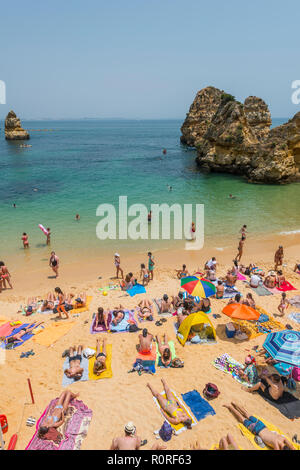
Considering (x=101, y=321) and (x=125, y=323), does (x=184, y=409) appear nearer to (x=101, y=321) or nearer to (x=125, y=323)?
(x=125, y=323)

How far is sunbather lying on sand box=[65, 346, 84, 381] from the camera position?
24.3 ft

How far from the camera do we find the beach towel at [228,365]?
7468 millimetres

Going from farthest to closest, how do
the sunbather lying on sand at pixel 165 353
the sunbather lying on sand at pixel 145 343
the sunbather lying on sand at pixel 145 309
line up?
the sunbather lying on sand at pixel 145 309, the sunbather lying on sand at pixel 145 343, the sunbather lying on sand at pixel 165 353

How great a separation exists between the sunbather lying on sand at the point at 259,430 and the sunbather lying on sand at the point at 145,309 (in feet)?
13.8

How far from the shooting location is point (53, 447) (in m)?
5.61

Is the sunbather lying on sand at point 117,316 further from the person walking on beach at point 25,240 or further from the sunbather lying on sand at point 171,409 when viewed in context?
the person walking on beach at point 25,240

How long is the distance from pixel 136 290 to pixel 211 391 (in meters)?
5.95

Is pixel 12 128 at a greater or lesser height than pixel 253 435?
greater

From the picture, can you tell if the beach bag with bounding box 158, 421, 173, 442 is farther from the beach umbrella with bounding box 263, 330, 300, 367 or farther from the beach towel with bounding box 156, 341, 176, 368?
the beach umbrella with bounding box 263, 330, 300, 367

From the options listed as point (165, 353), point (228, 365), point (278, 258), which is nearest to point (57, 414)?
point (165, 353)

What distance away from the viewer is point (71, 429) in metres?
5.99

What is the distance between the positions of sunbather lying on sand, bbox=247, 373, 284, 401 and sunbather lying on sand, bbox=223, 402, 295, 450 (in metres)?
0.83

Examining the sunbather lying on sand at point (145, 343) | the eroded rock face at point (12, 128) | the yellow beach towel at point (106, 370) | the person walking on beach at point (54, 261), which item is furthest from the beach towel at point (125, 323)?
the eroded rock face at point (12, 128)

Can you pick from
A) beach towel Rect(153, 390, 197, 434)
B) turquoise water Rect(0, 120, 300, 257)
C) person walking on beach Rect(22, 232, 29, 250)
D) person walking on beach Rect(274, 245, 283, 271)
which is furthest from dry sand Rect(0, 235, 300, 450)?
turquoise water Rect(0, 120, 300, 257)
